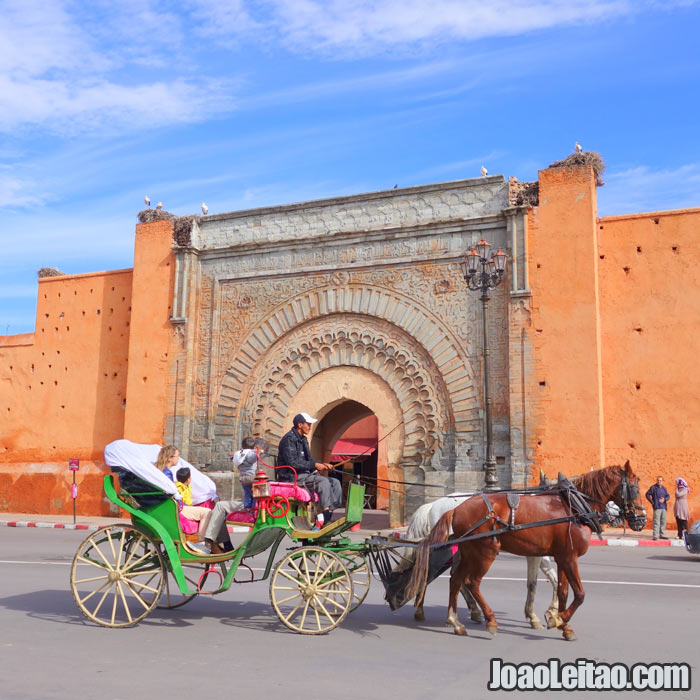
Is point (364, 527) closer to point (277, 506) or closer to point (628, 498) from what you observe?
point (277, 506)

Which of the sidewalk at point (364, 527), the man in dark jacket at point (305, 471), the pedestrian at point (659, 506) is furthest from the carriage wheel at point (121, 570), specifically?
the pedestrian at point (659, 506)

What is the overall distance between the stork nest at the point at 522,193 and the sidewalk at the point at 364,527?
21.5 ft

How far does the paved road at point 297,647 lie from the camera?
13.7 ft

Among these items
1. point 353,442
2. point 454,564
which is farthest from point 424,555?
point 353,442

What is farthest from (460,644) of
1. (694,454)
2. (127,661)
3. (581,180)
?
(581,180)

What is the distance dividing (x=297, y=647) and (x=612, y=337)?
11.8m

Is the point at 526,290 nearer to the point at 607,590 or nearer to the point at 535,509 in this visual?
the point at 607,590

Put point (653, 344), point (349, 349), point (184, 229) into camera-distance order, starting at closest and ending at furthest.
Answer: point (653, 344)
point (349, 349)
point (184, 229)

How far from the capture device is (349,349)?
671 inches

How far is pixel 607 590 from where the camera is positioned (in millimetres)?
7926

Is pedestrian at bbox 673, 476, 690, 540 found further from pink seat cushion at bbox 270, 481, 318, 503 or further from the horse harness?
pink seat cushion at bbox 270, 481, 318, 503

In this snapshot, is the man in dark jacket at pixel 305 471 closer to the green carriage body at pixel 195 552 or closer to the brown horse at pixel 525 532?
the green carriage body at pixel 195 552

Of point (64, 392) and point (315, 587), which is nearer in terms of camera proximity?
point (315, 587)

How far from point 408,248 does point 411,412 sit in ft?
11.4
